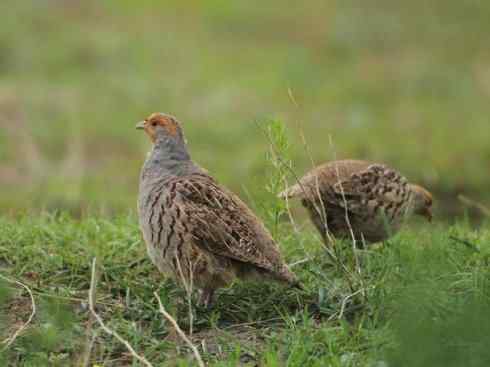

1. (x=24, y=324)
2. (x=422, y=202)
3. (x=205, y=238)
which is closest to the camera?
(x=24, y=324)

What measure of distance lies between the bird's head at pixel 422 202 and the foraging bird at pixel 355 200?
38 cm

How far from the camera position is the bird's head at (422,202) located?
21.0 feet

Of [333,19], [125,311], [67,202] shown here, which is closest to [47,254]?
[125,311]

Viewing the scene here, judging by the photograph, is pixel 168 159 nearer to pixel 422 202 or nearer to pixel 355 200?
pixel 355 200

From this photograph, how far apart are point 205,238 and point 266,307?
0.46 m

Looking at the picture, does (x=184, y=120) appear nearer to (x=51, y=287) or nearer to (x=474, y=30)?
(x=474, y=30)

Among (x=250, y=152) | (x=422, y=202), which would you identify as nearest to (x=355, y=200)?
(x=422, y=202)

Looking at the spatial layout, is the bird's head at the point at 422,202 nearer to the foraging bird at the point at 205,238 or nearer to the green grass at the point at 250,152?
the green grass at the point at 250,152

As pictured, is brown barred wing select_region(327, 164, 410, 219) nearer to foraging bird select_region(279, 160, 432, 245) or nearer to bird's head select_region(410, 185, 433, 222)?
foraging bird select_region(279, 160, 432, 245)

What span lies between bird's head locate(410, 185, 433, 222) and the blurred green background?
9.23 feet

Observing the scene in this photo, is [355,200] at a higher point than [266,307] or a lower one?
higher

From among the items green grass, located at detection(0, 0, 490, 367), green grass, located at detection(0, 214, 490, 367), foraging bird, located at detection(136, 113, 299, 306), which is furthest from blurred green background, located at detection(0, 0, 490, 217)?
foraging bird, located at detection(136, 113, 299, 306)

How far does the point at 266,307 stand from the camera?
16.5ft

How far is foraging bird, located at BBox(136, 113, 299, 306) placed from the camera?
4.94 meters
